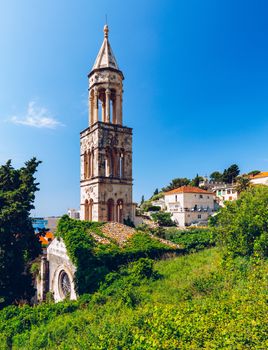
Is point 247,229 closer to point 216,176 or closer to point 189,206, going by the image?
point 189,206

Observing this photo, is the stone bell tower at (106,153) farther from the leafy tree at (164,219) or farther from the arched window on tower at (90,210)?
the leafy tree at (164,219)

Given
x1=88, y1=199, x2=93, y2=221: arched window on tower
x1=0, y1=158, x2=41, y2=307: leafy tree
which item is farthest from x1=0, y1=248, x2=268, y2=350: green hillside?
x1=88, y1=199, x2=93, y2=221: arched window on tower

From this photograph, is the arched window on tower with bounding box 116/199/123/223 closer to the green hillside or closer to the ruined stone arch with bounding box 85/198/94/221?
the ruined stone arch with bounding box 85/198/94/221

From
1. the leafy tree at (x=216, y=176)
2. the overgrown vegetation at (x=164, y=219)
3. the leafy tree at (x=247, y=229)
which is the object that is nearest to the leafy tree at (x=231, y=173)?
the leafy tree at (x=216, y=176)

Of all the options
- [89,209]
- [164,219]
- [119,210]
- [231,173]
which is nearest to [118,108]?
[119,210]

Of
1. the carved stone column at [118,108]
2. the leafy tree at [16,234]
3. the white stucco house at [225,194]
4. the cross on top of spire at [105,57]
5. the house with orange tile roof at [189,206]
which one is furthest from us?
the white stucco house at [225,194]

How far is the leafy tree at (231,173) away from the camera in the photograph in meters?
82.6

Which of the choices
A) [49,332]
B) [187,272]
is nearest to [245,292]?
[187,272]

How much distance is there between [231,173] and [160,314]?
8137 cm

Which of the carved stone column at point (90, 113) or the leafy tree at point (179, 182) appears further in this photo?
the leafy tree at point (179, 182)

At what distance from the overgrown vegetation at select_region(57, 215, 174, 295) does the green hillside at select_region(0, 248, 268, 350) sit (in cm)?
106

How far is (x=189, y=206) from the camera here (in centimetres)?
5125

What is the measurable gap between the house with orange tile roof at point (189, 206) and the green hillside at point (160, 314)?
34.1 meters

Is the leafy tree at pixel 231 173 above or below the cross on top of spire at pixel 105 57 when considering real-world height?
below
